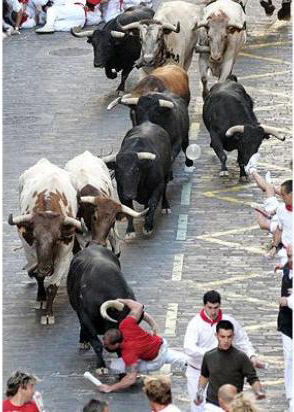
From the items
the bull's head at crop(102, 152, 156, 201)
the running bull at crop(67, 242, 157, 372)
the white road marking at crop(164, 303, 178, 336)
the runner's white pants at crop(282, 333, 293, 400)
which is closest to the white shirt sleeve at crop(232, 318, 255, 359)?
the runner's white pants at crop(282, 333, 293, 400)

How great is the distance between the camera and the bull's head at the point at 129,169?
909 inches

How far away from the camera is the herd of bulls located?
1998 centimetres

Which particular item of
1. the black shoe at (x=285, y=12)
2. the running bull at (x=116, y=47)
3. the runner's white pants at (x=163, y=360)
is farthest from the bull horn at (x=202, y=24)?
the runner's white pants at (x=163, y=360)

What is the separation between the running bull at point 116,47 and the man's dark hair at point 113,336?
12.0 meters

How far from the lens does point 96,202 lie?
21.4 m

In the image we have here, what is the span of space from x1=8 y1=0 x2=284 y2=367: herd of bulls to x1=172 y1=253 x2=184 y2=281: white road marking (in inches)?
29.4

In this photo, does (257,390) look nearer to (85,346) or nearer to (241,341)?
(241,341)

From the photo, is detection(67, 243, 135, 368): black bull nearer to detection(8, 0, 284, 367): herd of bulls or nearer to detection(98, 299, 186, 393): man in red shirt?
detection(8, 0, 284, 367): herd of bulls

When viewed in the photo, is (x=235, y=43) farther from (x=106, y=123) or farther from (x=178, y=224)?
(x=178, y=224)

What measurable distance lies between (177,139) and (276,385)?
23.4ft

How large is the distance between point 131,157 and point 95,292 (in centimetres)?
426

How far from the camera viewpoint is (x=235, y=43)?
95.5 feet

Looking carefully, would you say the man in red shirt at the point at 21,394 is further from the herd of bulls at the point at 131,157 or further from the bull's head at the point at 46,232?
the bull's head at the point at 46,232

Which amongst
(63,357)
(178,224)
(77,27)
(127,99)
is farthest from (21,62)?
(63,357)
